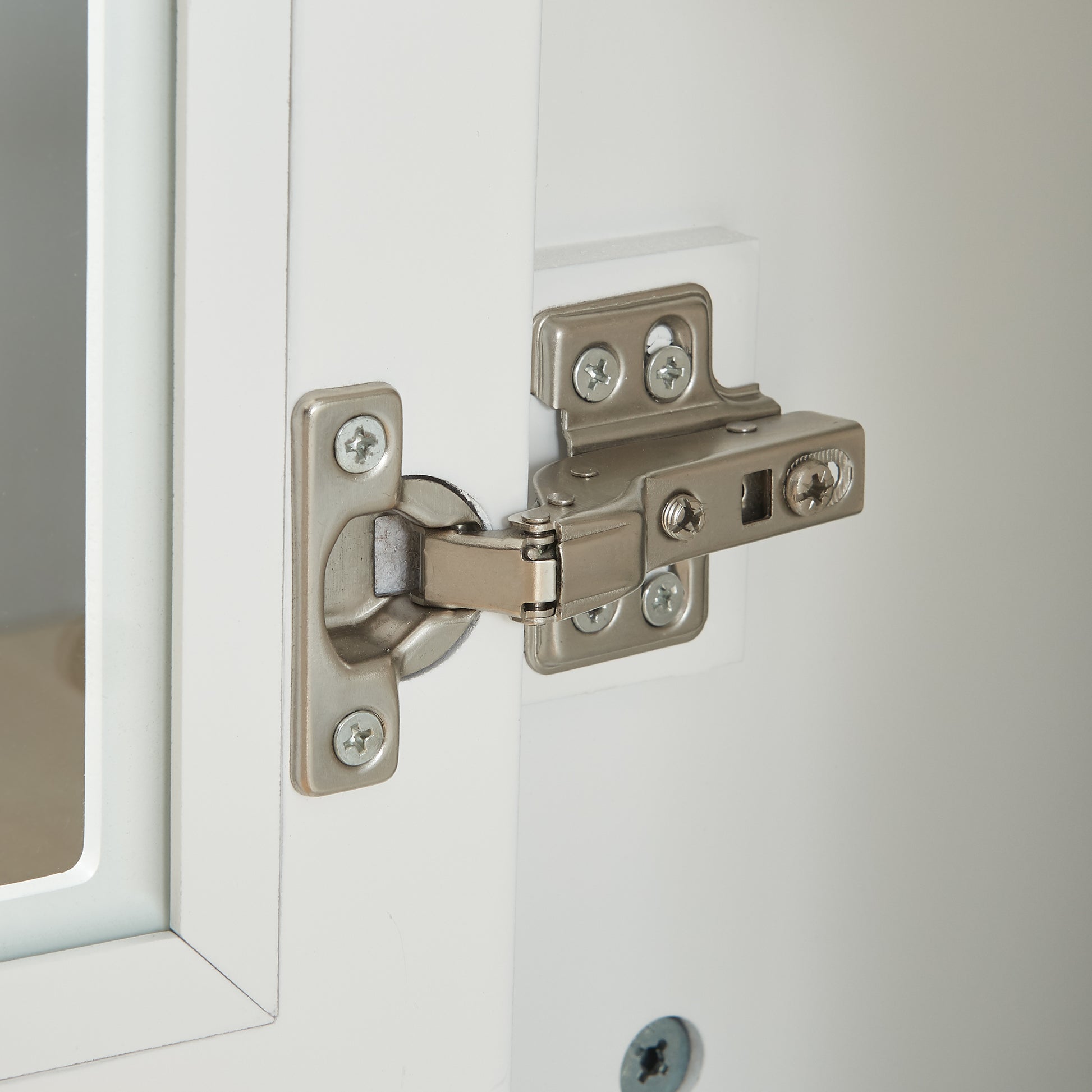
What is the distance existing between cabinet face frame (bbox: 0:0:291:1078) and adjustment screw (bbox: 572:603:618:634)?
174 mm

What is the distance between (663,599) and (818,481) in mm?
86

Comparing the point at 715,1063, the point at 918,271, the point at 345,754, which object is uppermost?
the point at 918,271

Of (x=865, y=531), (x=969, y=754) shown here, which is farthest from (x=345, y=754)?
(x=969, y=754)

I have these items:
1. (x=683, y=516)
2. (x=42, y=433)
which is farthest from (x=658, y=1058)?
(x=42, y=433)

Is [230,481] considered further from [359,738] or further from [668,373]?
[668,373]

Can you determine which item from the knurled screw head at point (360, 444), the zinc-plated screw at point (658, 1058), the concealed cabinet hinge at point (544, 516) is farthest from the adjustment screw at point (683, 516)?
the zinc-plated screw at point (658, 1058)

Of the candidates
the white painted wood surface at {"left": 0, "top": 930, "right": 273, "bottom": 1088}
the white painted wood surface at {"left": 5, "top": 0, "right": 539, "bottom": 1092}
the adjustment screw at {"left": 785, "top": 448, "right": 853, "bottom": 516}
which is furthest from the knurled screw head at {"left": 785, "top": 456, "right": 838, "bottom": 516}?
the white painted wood surface at {"left": 0, "top": 930, "right": 273, "bottom": 1088}

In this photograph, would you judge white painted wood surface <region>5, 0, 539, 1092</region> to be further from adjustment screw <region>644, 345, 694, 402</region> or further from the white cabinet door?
adjustment screw <region>644, 345, 694, 402</region>

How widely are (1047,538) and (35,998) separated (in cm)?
57

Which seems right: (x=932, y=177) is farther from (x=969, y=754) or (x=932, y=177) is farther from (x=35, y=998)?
(x=35, y=998)

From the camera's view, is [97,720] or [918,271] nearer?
[97,720]

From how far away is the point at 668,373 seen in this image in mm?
570

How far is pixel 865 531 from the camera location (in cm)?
69

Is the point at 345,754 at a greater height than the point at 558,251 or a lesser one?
lesser
